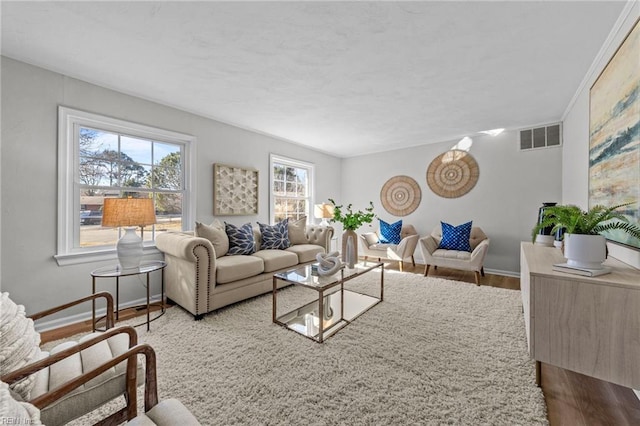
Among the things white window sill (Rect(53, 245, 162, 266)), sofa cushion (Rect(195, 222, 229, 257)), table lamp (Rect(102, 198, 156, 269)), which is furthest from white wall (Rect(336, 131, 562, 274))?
white window sill (Rect(53, 245, 162, 266))

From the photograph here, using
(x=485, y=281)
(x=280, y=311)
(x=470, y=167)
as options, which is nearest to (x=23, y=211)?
(x=280, y=311)

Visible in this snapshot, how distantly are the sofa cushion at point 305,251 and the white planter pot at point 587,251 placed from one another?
271 centimetres

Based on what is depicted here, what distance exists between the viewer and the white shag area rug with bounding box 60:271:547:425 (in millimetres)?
1347

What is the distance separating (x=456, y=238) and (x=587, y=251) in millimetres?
2624

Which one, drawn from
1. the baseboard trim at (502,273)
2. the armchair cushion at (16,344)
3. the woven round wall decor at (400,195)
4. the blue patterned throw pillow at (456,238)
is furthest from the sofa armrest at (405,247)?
the armchair cushion at (16,344)

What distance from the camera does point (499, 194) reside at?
13.7ft

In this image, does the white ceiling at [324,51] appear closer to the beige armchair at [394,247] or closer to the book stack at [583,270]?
the book stack at [583,270]

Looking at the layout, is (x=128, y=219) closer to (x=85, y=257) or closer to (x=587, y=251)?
(x=85, y=257)

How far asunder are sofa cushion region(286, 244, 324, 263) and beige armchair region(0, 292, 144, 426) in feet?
7.93

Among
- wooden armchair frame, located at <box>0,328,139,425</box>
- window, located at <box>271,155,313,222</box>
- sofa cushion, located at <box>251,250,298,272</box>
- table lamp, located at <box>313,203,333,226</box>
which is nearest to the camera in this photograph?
wooden armchair frame, located at <box>0,328,139,425</box>

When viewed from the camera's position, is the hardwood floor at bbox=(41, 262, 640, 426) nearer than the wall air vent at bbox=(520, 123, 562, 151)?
Yes

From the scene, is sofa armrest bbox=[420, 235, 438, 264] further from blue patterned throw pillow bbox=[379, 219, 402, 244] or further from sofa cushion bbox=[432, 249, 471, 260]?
blue patterned throw pillow bbox=[379, 219, 402, 244]

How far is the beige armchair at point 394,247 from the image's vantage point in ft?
14.1

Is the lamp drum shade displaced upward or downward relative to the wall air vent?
downward
